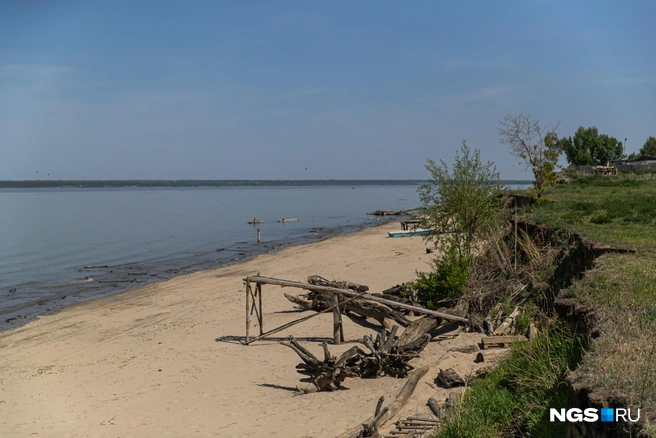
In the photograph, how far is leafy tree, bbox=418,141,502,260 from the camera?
19.2 metres

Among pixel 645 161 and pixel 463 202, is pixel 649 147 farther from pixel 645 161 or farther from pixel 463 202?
pixel 463 202

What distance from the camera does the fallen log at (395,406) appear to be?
8383 millimetres

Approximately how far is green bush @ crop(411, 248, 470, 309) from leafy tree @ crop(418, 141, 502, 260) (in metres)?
2.19

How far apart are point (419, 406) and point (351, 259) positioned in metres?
21.5

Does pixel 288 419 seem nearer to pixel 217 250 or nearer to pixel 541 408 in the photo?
pixel 541 408

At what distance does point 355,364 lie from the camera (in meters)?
11.8

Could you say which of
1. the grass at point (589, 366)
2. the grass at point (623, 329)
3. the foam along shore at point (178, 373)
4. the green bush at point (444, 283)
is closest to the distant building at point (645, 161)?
the foam along shore at point (178, 373)

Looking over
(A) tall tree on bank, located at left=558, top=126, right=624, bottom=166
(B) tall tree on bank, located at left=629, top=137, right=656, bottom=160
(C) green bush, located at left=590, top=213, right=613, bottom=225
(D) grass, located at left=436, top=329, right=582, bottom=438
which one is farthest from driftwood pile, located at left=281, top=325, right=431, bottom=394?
(B) tall tree on bank, located at left=629, top=137, right=656, bottom=160

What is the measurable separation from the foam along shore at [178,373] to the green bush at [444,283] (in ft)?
5.29

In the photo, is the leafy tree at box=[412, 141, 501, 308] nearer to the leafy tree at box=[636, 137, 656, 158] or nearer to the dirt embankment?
the dirt embankment

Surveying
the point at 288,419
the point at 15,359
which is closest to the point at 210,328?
the point at 15,359

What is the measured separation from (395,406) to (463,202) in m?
11.2

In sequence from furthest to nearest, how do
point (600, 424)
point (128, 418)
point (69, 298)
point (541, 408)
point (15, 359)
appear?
1. point (69, 298)
2. point (15, 359)
3. point (128, 418)
4. point (541, 408)
5. point (600, 424)

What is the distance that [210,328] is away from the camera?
17.6 metres
